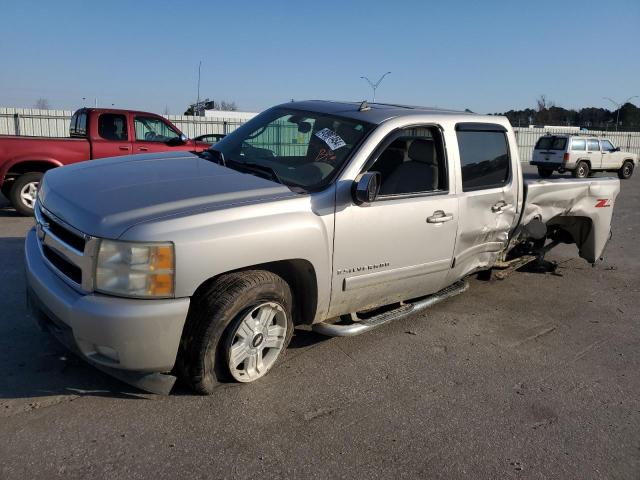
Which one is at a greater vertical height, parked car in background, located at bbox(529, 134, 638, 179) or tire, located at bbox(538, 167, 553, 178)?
parked car in background, located at bbox(529, 134, 638, 179)

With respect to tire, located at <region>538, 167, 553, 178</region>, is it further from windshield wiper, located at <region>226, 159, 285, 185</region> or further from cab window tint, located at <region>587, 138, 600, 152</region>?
windshield wiper, located at <region>226, 159, 285, 185</region>

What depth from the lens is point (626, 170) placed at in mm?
24500

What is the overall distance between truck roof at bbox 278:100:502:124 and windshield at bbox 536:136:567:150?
1896cm

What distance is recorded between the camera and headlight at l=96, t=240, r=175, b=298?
278cm

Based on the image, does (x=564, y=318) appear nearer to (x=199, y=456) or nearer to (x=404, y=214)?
(x=404, y=214)

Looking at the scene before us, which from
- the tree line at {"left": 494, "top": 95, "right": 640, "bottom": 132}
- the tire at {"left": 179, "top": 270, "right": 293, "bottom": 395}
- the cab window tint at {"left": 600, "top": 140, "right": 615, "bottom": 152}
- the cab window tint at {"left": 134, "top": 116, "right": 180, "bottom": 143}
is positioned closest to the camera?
the tire at {"left": 179, "top": 270, "right": 293, "bottom": 395}

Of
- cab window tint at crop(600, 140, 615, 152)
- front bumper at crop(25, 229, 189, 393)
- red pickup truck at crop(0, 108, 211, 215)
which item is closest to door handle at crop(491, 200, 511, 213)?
front bumper at crop(25, 229, 189, 393)

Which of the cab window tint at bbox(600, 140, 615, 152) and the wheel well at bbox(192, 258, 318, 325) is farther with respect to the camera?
the cab window tint at bbox(600, 140, 615, 152)

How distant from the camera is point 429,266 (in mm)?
4250

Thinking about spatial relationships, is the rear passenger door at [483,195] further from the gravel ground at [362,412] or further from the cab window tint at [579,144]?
the cab window tint at [579,144]

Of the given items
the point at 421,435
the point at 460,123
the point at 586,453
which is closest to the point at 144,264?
the point at 421,435

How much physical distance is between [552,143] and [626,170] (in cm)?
491

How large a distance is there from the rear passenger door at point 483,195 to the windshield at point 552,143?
61.6 feet

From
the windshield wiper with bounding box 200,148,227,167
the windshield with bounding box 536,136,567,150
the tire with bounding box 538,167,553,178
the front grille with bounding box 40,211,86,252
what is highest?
the windshield wiper with bounding box 200,148,227,167
